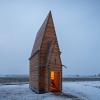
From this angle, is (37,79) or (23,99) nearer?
(23,99)

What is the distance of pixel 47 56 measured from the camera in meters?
29.8

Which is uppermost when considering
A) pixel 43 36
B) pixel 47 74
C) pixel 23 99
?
pixel 43 36

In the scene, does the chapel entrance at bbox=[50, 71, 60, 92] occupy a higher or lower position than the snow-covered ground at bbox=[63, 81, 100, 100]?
higher

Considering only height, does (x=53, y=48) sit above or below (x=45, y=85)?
above

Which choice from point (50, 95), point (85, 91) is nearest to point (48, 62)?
point (50, 95)

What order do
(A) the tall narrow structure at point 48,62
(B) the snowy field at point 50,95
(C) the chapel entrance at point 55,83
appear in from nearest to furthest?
(B) the snowy field at point 50,95 < (A) the tall narrow structure at point 48,62 < (C) the chapel entrance at point 55,83

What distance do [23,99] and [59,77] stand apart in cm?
790

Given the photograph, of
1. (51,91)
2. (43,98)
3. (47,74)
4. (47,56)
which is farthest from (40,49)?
(43,98)

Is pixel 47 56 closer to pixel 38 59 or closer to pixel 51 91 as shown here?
pixel 38 59

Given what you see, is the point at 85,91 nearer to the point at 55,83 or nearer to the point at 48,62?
the point at 55,83

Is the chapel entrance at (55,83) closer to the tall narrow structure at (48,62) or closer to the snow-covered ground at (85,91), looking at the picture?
the tall narrow structure at (48,62)

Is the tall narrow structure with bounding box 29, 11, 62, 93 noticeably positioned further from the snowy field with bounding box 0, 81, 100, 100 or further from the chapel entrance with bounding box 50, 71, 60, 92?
the snowy field with bounding box 0, 81, 100, 100

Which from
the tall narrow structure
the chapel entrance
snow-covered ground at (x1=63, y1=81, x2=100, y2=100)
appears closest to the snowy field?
snow-covered ground at (x1=63, y1=81, x2=100, y2=100)

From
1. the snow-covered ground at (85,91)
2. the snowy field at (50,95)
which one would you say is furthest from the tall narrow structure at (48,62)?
the snow-covered ground at (85,91)
